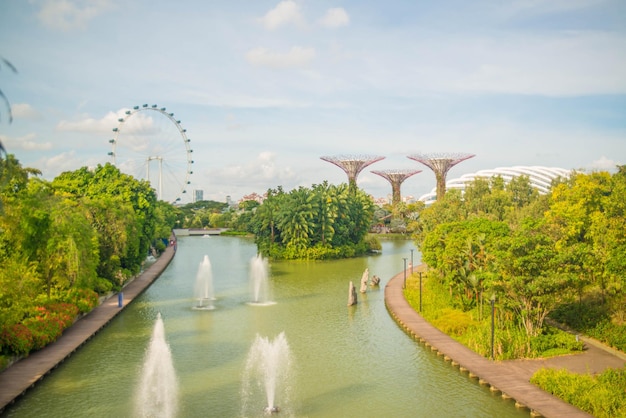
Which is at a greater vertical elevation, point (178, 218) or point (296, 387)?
point (178, 218)

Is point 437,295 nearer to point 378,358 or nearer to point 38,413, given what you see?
point 378,358

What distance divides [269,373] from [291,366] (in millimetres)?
2529

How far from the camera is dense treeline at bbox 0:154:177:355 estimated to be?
2264cm

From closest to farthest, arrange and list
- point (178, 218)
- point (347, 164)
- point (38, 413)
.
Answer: point (38, 413) < point (347, 164) < point (178, 218)

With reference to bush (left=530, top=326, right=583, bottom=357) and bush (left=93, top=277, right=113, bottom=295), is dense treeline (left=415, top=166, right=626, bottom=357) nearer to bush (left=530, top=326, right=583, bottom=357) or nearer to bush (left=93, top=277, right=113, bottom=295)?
bush (left=530, top=326, right=583, bottom=357)

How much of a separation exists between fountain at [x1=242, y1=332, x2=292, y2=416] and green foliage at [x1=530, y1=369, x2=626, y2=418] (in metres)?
8.88

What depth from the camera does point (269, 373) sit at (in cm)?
2147

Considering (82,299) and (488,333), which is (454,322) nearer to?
(488,333)

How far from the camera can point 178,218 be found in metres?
116

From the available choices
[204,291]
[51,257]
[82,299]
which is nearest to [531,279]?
[82,299]

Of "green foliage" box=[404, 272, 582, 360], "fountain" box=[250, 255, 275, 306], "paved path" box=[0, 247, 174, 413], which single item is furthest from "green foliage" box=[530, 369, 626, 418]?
"fountain" box=[250, 255, 275, 306]

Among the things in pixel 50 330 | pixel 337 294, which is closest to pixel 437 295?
pixel 337 294

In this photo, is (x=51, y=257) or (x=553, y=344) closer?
(x=553, y=344)

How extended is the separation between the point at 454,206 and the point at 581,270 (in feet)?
103
